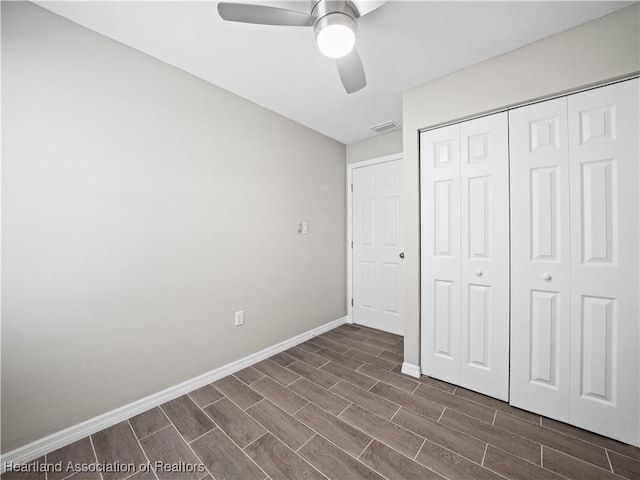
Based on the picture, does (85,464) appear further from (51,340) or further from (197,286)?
(197,286)

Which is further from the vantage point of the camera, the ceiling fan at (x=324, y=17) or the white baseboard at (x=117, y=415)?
the white baseboard at (x=117, y=415)

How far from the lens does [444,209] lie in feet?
6.97

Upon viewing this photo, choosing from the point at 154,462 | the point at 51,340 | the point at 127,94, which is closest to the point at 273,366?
the point at 154,462

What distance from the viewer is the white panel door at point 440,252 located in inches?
81.8

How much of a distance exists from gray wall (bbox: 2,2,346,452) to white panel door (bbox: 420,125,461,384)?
1.45 meters

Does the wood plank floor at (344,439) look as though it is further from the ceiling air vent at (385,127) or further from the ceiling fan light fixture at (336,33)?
the ceiling air vent at (385,127)

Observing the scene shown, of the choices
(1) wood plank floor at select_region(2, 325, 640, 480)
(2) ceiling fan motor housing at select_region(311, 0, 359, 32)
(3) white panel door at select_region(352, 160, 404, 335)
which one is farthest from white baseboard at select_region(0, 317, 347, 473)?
(2) ceiling fan motor housing at select_region(311, 0, 359, 32)

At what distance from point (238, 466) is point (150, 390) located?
90cm

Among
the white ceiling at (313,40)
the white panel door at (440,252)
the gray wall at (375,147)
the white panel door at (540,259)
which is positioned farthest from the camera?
the gray wall at (375,147)

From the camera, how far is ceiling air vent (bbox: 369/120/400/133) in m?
2.95

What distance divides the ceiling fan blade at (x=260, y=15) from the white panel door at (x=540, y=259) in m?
1.57

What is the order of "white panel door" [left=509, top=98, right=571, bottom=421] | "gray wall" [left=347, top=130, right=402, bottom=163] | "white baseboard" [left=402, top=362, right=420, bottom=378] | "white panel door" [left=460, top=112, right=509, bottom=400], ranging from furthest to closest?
"gray wall" [left=347, top=130, right=402, bottom=163] → "white baseboard" [left=402, top=362, right=420, bottom=378] → "white panel door" [left=460, top=112, right=509, bottom=400] → "white panel door" [left=509, top=98, right=571, bottom=421]

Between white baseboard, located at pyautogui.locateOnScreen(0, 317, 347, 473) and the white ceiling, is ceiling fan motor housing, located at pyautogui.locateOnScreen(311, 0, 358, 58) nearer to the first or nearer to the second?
the white ceiling

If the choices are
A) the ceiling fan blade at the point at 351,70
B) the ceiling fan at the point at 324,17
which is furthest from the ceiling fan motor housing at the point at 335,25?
the ceiling fan blade at the point at 351,70
